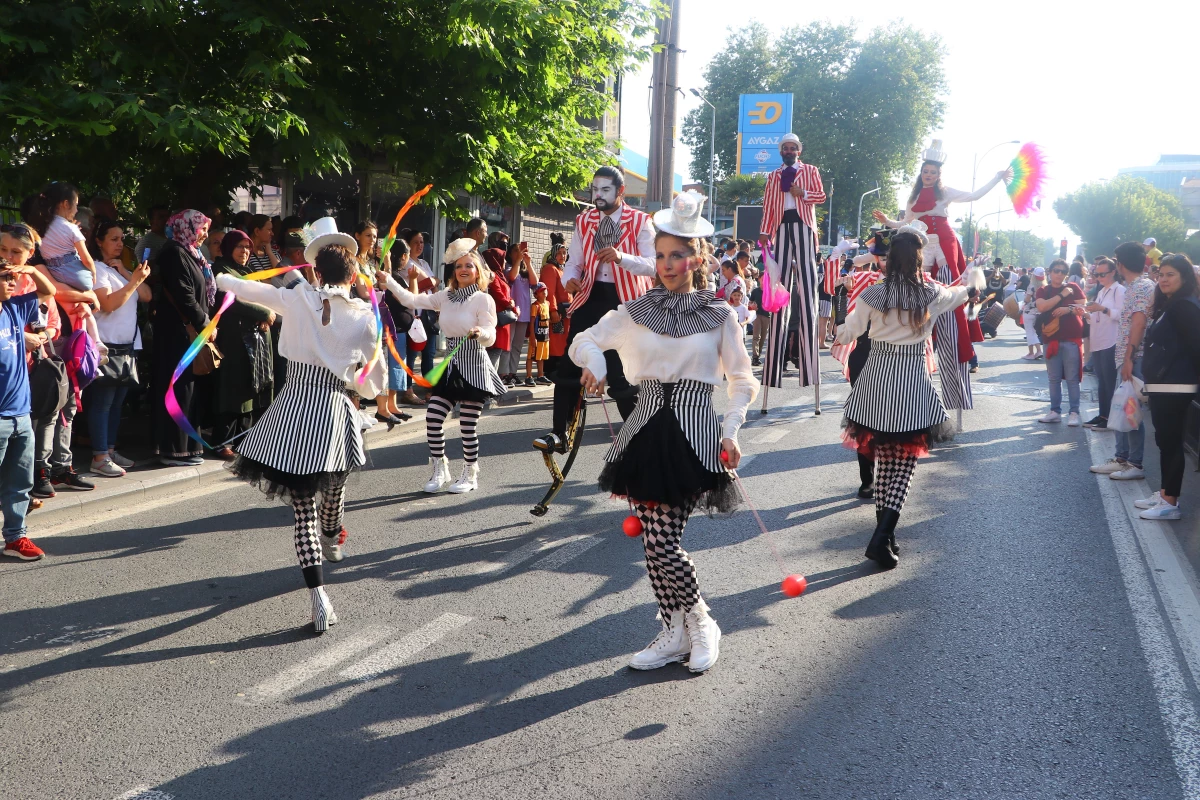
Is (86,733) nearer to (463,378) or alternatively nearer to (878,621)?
(878,621)

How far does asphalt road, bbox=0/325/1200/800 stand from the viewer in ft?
11.1

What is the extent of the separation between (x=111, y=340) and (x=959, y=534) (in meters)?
6.19

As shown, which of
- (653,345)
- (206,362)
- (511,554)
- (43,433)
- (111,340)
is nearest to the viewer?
(653,345)

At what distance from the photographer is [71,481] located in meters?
7.04

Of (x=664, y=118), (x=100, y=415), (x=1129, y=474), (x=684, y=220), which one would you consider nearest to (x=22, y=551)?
(x=100, y=415)

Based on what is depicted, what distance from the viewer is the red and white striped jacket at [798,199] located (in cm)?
971

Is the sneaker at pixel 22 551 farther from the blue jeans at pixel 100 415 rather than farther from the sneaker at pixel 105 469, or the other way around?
the blue jeans at pixel 100 415

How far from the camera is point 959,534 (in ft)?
21.9

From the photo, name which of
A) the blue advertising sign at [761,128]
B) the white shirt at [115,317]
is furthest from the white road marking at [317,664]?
the blue advertising sign at [761,128]

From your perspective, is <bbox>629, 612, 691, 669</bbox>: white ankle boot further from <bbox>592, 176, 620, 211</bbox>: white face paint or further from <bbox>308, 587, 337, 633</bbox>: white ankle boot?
<bbox>592, 176, 620, 211</bbox>: white face paint

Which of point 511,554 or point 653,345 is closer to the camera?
point 653,345

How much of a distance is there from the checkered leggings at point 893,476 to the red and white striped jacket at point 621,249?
79.5 inches

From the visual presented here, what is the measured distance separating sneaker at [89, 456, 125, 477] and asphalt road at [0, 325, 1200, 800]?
2.21 feet

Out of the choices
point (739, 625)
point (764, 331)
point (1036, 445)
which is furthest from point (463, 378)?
point (764, 331)
